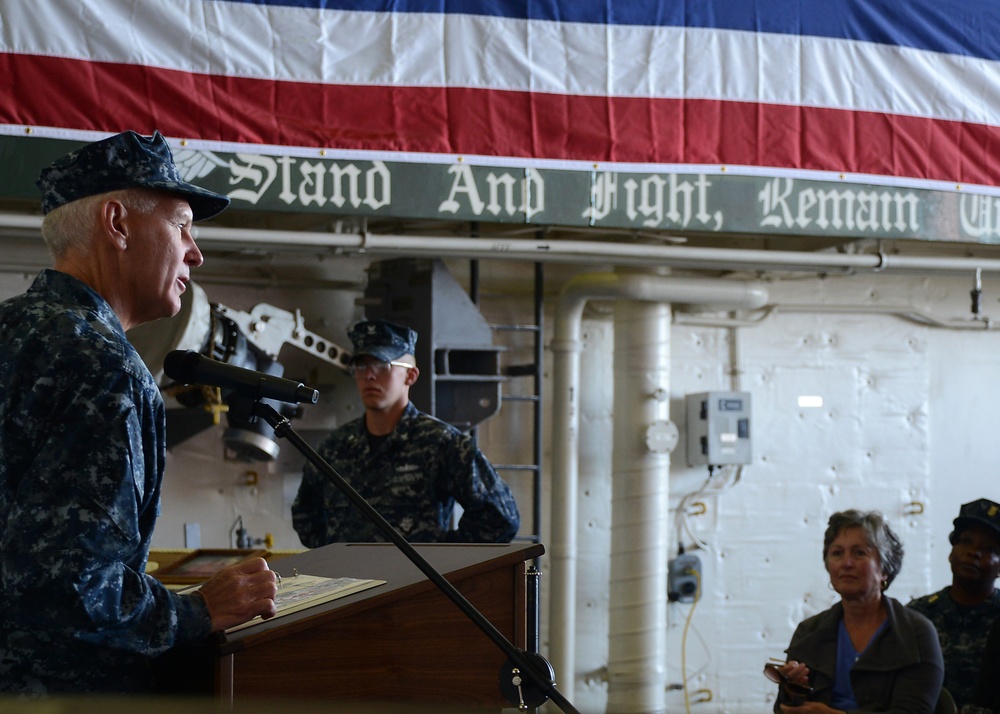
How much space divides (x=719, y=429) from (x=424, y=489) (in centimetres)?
271

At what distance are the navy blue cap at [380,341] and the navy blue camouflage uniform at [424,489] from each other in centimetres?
22

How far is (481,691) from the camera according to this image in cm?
161

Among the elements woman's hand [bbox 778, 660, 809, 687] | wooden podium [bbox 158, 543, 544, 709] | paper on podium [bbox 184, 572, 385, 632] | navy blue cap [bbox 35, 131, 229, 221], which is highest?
navy blue cap [bbox 35, 131, 229, 221]

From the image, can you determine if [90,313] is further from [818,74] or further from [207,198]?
[818,74]

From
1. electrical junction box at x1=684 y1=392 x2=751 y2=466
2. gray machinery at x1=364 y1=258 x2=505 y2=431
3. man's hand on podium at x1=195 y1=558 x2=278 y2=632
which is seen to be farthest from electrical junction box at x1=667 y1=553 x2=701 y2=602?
man's hand on podium at x1=195 y1=558 x2=278 y2=632

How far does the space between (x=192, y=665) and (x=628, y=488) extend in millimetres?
4325

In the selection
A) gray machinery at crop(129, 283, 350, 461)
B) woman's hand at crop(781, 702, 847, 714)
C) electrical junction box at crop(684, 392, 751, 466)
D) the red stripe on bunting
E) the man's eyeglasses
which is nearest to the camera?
woman's hand at crop(781, 702, 847, 714)

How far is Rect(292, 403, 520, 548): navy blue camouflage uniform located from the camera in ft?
11.4

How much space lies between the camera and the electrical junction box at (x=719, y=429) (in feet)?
19.2

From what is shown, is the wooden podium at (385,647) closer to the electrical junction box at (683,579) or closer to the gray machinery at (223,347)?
the gray machinery at (223,347)

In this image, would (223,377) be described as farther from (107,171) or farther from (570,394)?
(570,394)

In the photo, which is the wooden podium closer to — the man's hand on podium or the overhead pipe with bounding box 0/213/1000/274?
the man's hand on podium

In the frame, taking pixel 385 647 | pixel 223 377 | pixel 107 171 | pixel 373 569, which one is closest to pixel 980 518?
pixel 373 569

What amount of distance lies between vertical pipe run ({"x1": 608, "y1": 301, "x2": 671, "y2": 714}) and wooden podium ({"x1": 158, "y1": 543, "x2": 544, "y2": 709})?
395 cm
